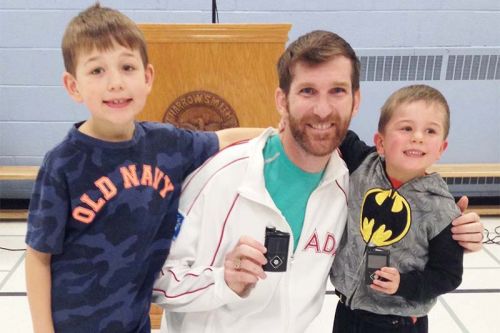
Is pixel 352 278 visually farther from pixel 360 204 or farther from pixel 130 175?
pixel 130 175

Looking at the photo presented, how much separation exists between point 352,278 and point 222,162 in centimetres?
48

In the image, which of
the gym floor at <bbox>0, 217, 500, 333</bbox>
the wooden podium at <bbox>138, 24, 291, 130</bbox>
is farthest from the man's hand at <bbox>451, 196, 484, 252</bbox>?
the gym floor at <bbox>0, 217, 500, 333</bbox>

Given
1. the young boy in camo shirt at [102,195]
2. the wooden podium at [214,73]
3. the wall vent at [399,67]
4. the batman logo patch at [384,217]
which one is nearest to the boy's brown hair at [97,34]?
the young boy in camo shirt at [102,195]

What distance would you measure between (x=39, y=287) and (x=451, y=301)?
226 centimetres

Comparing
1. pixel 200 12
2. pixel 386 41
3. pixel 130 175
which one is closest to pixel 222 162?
pixel 130 175

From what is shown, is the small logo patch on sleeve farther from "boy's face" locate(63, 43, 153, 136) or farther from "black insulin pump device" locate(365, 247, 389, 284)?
"black insulin pump device" locate(365, 247, 389, 284)

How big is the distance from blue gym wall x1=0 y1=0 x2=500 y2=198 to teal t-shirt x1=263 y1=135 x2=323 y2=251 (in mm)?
2327

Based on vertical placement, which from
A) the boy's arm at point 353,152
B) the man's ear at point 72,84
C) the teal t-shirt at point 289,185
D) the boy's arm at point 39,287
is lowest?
the boy's arm at point 39,287

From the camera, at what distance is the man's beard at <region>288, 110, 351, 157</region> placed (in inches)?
47.0

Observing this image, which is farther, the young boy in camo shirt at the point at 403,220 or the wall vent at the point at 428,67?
the wall vent at the point at 428,67

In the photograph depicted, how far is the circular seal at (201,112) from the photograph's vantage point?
1.78 metres

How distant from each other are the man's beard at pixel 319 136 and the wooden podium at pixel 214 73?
1.90ft

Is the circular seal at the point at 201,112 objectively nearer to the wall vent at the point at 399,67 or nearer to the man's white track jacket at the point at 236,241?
the man's white track jacket at the point at 236,241

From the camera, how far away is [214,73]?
5.76 ft
